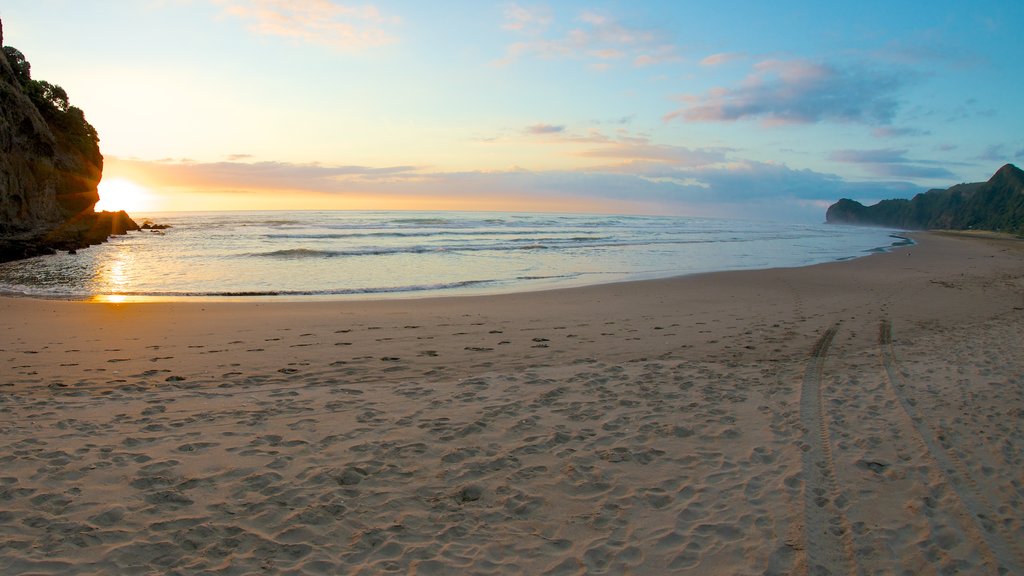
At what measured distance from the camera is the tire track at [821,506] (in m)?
3.84

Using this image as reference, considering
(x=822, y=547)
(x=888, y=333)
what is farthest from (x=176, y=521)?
(x=888, y=333)

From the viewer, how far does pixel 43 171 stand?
33.4 m

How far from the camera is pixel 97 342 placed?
377 inches

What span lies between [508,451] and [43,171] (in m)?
39.6

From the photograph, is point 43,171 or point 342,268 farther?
point 43,171

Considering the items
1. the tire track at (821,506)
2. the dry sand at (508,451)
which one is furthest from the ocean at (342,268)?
the tire track at (821,506)

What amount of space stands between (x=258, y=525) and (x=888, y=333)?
11040 millimetres

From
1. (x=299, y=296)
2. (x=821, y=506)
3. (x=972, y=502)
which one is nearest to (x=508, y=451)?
(x=821, y=506)

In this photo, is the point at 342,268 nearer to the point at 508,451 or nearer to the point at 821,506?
the point at 508,451

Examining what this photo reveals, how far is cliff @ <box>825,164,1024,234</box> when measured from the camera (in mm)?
86562

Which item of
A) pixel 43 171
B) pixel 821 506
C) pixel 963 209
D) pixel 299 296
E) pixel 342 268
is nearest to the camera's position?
pixel 821 506

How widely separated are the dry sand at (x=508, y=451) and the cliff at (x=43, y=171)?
23356 millimetres

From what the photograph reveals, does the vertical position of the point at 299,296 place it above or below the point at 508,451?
above

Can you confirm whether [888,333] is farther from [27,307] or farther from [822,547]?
[27,307]
